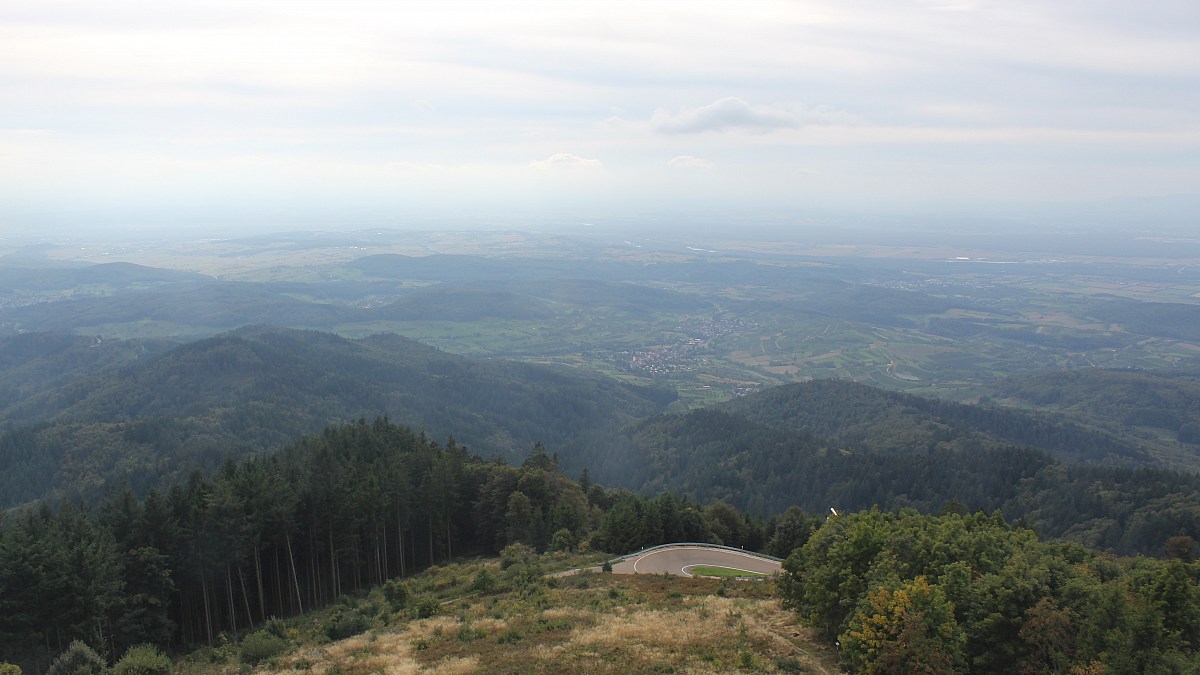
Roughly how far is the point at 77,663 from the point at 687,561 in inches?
1350

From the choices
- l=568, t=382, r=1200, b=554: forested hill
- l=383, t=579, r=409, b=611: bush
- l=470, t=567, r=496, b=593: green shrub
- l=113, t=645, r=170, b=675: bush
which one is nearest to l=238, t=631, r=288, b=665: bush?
l=113, t=645, r=170, b=675: bush

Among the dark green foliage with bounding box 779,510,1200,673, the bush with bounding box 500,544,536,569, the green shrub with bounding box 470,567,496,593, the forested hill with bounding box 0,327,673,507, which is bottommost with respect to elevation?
the forested hill with bounding box 0,327,673,507

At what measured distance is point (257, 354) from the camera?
16012 cm

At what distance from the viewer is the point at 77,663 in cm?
2575

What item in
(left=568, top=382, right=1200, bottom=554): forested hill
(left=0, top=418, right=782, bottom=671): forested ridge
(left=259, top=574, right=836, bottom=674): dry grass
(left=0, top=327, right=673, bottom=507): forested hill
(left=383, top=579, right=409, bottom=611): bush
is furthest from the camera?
(left=0, top=327, right=673, bottom=507): forested hill

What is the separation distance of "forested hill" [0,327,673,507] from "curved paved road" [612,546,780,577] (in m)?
65.6

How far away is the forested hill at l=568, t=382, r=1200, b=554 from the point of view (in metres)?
84.6

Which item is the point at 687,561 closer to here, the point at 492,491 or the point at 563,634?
the point at 492,491

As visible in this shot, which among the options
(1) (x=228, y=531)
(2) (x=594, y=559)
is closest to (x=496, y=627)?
(2) (x=594, y=559)

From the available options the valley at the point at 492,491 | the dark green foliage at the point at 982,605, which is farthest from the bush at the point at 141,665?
the dark green foliage at the point at 982,605

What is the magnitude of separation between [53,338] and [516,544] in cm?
21689

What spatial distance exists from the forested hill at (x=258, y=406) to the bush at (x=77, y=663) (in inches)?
2635

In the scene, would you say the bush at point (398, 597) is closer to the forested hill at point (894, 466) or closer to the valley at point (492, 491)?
the valley at point (492, 491)

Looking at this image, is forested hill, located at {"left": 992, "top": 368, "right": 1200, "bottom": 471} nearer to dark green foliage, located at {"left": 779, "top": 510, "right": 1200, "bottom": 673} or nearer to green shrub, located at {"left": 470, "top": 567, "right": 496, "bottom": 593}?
dark green foliage, located at {"left": 779, "top": 510, "right": 1200, "bottom": 673}
